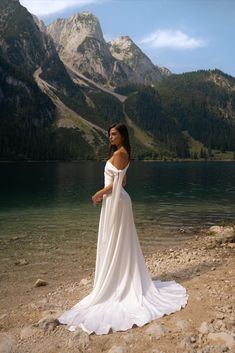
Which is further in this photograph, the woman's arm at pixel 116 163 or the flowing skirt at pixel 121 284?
the woman's arm at pixel 116 163

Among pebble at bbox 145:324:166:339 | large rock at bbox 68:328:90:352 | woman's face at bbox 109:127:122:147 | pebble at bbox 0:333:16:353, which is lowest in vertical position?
pebble at bbox 0:333:16:353

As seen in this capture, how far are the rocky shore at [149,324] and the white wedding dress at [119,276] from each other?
61cm

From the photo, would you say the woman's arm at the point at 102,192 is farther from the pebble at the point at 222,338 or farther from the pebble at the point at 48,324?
the pebble at the point at 222,338

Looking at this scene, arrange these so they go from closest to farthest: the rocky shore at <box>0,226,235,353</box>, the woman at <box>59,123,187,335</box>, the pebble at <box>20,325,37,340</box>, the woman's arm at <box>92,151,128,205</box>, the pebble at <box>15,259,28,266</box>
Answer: the rocky shore at <box>0,226,235,353</box>, the pebble at <box>20,325,37,340</box>, the woman at <box>59,123,187,335</box>, the woman's arm at <box>92,151,128,205</box>, the pebble at <box>15,259,28,266</box>

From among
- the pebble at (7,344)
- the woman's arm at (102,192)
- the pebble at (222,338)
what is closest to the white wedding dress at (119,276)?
the woman's arm at (102,192)

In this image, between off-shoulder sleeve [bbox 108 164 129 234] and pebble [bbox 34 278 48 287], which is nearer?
off-shoulder sleeve [bbox 108 164 129 234]

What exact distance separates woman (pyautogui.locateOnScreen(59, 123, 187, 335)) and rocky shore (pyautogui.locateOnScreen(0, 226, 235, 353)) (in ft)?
2.32

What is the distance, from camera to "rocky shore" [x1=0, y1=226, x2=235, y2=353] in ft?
25.7

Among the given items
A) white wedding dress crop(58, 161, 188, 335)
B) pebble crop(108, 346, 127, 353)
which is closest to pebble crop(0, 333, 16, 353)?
white wedding dress crop(58, 161, 188, 335)

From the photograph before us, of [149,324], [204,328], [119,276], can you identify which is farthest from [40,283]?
[204,328]

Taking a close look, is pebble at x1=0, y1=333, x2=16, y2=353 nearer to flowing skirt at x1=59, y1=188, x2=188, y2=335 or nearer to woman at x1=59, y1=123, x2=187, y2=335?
flowing skirt at x1=59, y1=188, x2=188, y2=335

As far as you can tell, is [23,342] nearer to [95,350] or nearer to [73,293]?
[95,350]

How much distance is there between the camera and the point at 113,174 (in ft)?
33.5

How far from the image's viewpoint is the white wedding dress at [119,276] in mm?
9547
